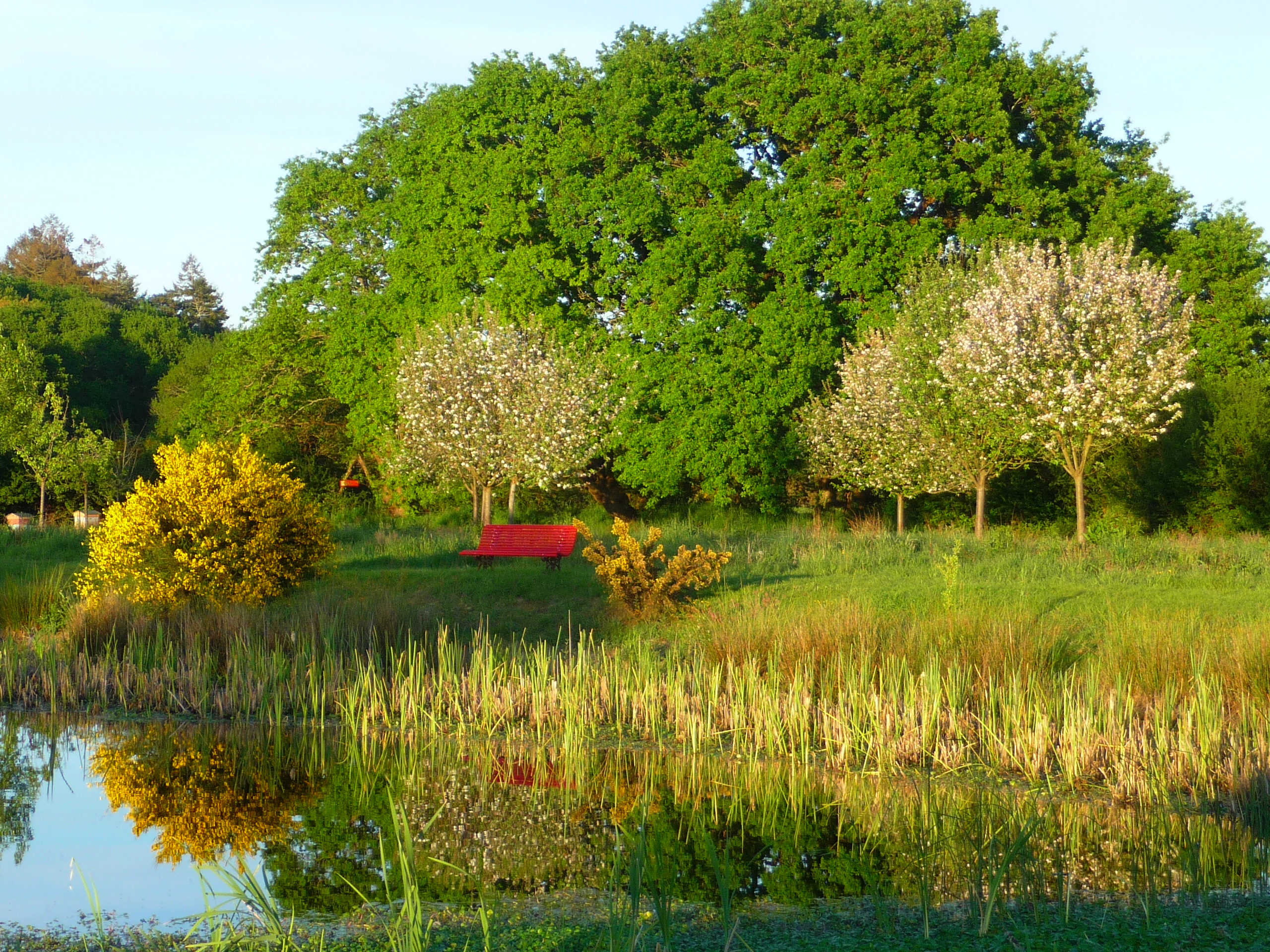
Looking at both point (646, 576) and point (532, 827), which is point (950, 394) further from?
point (532, 827)

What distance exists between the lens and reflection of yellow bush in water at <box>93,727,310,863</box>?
6766mm

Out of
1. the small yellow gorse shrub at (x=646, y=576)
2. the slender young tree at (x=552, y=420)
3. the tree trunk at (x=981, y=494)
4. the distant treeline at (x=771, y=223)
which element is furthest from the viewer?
the distant treeline at (x=771, y=223)

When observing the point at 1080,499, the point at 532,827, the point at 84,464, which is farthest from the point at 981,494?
the point at 84,464

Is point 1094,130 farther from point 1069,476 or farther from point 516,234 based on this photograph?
point 516,234

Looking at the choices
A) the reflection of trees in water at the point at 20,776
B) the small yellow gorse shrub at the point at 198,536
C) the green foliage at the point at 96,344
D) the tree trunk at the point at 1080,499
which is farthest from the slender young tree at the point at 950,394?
the green foliage at the point at 96,344

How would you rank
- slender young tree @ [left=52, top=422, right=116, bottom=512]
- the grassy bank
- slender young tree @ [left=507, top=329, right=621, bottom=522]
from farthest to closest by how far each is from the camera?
slender young tree @ [left=52, top=422, right=116, bottom=512]
slender young tree @ [left=507, top=329, right=621, bottom=522]
the grassy bank

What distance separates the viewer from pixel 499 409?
25141 millimetres

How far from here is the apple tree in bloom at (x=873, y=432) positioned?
78.7 ft

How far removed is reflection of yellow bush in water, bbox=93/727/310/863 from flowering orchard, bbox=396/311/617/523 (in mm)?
15665

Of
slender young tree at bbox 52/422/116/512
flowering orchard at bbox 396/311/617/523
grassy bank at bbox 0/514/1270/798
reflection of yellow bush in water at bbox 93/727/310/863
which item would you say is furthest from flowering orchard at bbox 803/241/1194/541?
slender young tree at bbox 52/422/116/512

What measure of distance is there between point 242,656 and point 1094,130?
2562 cm

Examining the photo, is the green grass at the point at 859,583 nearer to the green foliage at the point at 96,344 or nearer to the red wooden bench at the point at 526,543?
the red wooden bench at the point at 526,543

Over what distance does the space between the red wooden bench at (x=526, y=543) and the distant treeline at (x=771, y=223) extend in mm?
9474

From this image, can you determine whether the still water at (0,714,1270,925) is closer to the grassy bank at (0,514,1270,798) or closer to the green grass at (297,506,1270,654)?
the grassy bank at (0,514,1270,798)
